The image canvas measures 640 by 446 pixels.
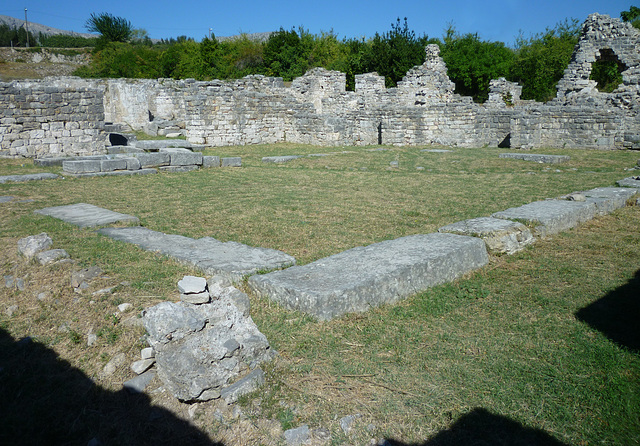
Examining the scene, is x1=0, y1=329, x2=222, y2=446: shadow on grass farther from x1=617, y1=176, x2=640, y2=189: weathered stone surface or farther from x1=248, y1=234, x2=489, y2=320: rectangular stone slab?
x1=617, y1=176, x2=640, y2=189: weathered stone surface

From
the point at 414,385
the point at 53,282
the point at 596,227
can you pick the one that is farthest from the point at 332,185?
the point at 414,385

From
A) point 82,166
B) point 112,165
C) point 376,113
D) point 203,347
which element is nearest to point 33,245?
point 203,347

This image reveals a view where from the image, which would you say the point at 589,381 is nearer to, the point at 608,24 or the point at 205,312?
the point at 205,312

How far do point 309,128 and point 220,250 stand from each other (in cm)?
1448

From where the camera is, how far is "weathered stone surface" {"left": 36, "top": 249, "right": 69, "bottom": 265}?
4.41 metres

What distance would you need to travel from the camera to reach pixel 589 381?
276 cm

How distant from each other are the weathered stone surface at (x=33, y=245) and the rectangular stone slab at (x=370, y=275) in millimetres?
2281

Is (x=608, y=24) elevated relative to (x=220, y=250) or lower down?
elevated

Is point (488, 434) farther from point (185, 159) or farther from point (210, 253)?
point (185, 159)

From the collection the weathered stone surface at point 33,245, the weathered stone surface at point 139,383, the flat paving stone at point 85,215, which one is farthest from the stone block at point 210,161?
the weathered stone surface at point 139,383

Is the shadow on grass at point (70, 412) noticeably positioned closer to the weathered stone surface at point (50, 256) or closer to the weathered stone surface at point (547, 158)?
the weathered stone surface at point (50, 256)

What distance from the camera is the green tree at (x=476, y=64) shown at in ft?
133

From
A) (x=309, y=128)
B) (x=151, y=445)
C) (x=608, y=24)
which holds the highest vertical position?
Result: (x=608, y=24)

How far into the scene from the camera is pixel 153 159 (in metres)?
11.8
